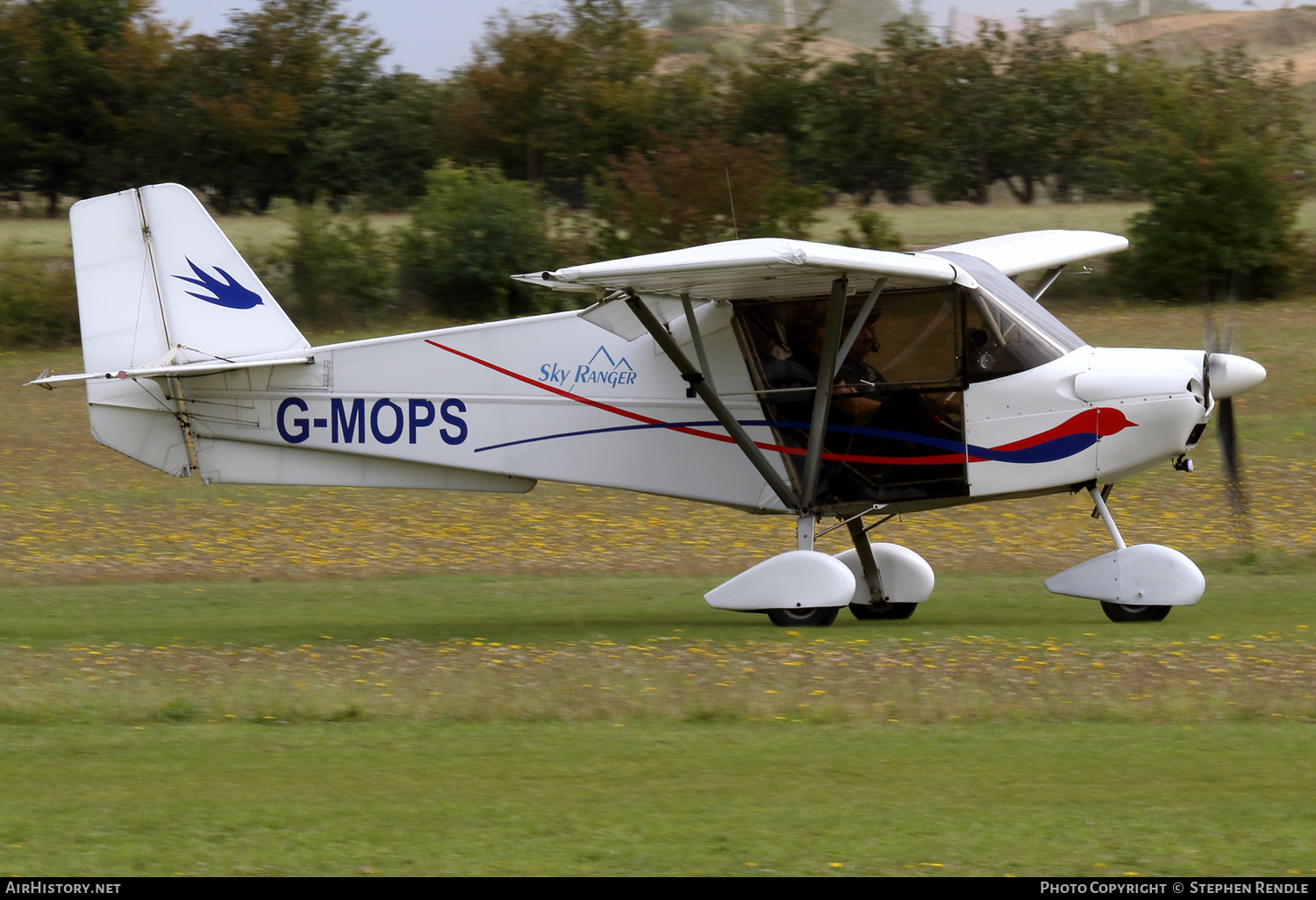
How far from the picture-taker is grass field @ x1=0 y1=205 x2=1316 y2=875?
6094 mm

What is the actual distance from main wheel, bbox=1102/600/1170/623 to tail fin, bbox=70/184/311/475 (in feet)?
23.4

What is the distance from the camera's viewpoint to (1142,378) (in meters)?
11.2

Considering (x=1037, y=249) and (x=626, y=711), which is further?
(x=1037, y=249)

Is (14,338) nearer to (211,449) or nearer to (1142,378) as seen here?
(211,449)

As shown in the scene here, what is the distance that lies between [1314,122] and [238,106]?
4242 centimetres

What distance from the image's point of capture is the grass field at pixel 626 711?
6.09 m

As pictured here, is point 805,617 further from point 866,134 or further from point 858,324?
point 866,134

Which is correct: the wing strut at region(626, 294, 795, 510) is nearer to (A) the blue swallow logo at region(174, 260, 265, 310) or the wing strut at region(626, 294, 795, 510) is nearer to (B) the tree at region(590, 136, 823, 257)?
(A) the blue swallow logo at region(174, 260, 265, 310)

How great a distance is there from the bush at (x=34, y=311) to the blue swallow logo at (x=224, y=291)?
2206cm

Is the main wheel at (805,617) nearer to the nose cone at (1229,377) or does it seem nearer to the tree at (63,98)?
the nose cone at (1229,377)

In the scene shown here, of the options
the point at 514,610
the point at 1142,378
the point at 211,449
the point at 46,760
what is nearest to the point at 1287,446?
the point at 1142,378

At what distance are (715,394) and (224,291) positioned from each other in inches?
177

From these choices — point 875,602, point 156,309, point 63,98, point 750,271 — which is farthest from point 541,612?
point 63,98

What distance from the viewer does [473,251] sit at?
34562mm
